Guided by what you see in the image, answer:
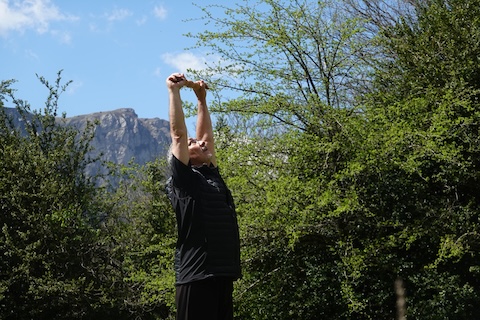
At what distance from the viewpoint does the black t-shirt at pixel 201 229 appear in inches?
94.3

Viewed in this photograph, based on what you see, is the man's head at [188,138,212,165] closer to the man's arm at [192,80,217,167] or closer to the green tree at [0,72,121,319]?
the man's arm at [192,80,217,167]

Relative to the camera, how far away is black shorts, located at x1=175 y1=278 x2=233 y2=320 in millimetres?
2379

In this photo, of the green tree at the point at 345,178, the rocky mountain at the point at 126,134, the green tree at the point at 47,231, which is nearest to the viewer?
the green tree at the point at 345,178

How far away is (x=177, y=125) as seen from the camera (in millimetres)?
2490

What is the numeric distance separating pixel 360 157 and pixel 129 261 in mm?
5103

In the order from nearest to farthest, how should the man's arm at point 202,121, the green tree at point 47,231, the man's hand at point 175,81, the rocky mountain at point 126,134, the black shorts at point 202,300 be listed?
the black shorts at point 202,300
the man's hand at point 175,81
the man's arm at point 202,121
the green tree at point 47,231
the rocky mountain at point 126,134

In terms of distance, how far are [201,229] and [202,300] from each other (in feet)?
0.83

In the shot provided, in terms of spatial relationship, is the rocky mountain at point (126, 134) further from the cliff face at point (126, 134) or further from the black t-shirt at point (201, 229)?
the black t-shirt at point (201, 229)

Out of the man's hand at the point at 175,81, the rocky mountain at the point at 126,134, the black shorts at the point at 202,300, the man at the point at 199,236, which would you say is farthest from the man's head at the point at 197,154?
the rocky mountain at the point at 126,134

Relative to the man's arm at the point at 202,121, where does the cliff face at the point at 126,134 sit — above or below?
above

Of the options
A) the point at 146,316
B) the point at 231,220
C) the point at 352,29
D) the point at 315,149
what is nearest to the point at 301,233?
the point at 315,149

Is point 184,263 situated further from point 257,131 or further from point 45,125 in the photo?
point 45,125

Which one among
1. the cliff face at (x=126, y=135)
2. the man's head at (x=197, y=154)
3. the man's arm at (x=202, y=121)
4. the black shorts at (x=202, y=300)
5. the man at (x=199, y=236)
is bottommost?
the black shorts at (x=202, y=300)

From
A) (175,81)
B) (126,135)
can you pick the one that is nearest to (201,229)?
(175,81)
